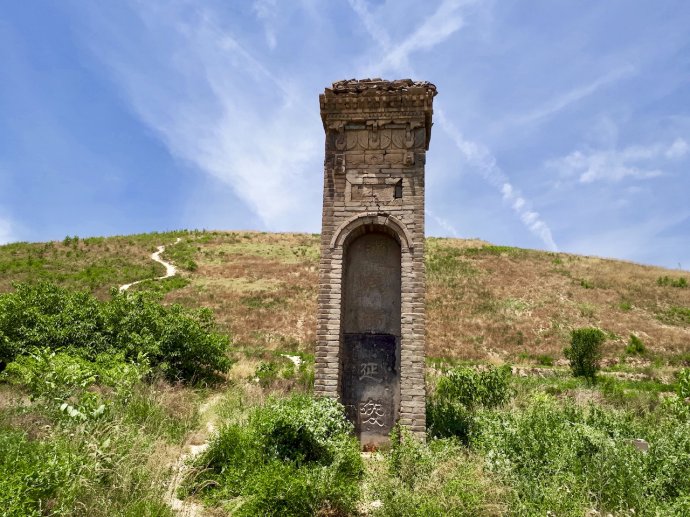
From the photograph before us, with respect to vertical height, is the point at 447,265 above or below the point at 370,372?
above

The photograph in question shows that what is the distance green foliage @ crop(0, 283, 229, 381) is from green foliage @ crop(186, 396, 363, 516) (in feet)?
18.6

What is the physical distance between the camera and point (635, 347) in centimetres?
2827

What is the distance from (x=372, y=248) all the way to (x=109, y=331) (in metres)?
8.86

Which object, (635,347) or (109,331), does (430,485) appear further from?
(635,347)

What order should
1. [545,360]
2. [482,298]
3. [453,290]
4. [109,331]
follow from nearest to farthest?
[109,331], [545,360], [482,298], [453,290]

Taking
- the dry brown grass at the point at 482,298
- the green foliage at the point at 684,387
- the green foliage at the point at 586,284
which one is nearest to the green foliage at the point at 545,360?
the dry brown grass at the point at 482,298

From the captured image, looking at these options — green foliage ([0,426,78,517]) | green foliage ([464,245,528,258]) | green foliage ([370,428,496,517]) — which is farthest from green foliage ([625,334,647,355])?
green foliage ([0,426,78,517])

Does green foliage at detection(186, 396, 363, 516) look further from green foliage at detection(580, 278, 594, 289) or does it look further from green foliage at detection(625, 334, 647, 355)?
green foliage at detection(580, 278, 594, 289)

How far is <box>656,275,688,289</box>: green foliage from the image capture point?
1668 inches

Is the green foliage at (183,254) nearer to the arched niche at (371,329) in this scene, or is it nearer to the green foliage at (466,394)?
the green foliage at (466,394)

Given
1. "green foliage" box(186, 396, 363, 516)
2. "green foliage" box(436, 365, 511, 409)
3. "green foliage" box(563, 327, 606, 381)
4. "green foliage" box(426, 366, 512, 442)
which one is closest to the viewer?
"green foliage" box(186, 396, 363, 516)

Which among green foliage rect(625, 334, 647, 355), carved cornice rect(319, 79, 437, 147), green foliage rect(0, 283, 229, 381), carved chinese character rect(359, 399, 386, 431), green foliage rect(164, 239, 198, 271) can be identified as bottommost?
carved chinese character rect(359, 399, 386, 431)

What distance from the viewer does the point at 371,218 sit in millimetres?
9664

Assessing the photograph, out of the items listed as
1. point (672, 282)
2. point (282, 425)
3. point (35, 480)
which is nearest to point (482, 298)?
point (672, 282)
